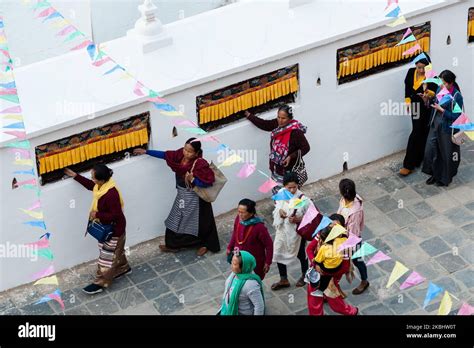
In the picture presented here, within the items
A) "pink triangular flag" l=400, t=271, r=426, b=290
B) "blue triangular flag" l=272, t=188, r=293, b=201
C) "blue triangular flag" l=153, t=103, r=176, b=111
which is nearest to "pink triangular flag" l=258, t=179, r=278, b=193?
"blue triangular flag" l=272, t=188, r=293, b=201

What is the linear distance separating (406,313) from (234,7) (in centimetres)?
373

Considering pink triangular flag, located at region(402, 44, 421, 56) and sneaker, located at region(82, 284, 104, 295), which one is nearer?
sneaker, located at region(82, 284, 104, 295)

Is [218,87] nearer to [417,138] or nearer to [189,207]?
[189,207]

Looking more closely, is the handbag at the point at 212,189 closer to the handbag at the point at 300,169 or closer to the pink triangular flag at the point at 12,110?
the handbag at the point at 300,169

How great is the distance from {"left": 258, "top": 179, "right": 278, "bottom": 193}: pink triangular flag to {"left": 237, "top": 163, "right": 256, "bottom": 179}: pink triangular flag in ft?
0.63

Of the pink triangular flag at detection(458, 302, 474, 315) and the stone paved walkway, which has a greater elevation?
the pink triangular flag at detection(458, 302, 474, 315)

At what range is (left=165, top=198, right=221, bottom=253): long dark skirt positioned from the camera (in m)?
14.4

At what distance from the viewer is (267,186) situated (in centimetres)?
1447

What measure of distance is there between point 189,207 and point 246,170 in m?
0.79

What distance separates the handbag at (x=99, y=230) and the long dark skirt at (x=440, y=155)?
357 centimetres

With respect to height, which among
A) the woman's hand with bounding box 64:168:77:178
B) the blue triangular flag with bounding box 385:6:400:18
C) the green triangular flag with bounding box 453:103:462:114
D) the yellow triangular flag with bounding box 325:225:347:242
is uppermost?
the blue triangular flag with bounding box 385:6:400:18

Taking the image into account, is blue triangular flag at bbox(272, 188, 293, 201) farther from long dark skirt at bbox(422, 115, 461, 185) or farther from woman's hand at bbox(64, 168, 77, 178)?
long dark skirt at bbox(422, 115, 461, 185)

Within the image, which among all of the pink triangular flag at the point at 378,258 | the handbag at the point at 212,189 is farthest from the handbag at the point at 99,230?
the pink triangular flag at the point at 378,258

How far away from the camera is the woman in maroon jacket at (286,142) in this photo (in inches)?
565
